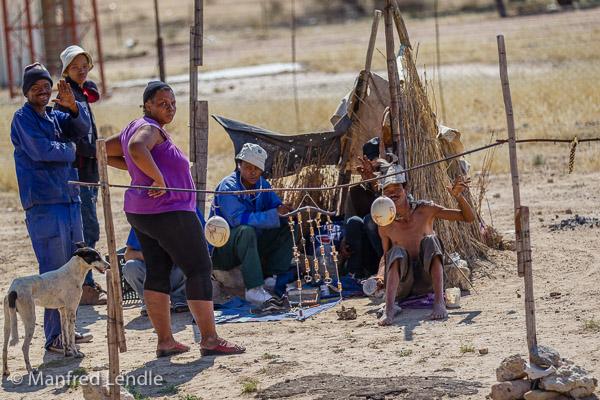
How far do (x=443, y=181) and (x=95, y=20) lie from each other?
1613cm

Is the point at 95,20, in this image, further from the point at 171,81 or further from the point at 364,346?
the point at 364,346

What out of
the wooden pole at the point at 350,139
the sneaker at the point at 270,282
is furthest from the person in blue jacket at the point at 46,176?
the wooden pole at the point at 350,139

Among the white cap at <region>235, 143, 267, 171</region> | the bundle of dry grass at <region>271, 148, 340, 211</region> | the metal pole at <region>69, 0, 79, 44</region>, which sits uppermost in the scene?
the metal pole at <region>69, 0, 79, 44</region>

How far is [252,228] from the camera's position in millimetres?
6477

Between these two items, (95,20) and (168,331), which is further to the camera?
(95,20)

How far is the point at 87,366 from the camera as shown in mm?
5238

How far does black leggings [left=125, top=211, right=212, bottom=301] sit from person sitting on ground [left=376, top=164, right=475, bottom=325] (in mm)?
1378

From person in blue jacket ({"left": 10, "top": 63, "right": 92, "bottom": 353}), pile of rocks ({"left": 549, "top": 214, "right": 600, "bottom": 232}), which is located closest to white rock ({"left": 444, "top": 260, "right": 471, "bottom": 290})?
pile of rocks ({"left": 549, "top": 214, "right": 600, "bottom": 232})

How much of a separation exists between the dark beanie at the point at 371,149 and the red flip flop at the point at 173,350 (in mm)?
2570

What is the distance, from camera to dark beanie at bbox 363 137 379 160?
7.12 m

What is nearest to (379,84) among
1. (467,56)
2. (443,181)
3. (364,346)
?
(443,181)

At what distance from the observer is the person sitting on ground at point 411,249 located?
5.79m

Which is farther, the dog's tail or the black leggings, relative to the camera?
the dog's tail

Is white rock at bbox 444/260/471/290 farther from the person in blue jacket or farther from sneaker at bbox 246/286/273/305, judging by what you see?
the person in blue jacket
